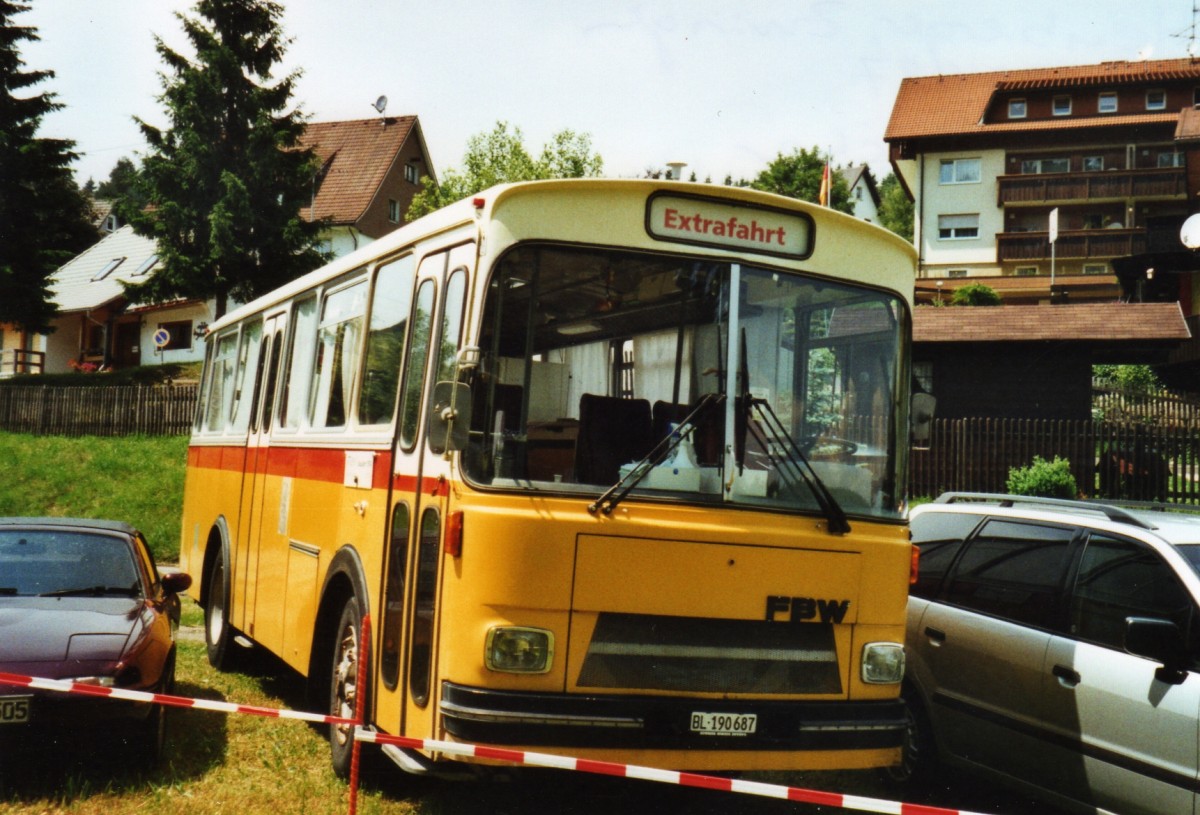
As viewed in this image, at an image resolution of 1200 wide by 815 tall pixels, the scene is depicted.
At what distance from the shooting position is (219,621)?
1085 cm

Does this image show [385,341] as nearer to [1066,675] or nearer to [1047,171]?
[1066,675]

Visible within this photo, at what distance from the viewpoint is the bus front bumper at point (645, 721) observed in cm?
497

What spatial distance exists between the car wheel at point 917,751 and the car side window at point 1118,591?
1.34 metres

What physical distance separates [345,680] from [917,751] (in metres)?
3.48

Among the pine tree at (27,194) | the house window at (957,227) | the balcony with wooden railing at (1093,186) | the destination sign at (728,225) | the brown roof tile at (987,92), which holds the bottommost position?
the destination sign at (728,225)

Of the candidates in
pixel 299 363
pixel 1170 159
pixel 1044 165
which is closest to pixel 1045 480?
pixel 299 363

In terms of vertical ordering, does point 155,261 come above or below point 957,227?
below

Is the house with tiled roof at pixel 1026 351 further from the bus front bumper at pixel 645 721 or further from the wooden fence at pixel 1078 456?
the bus front bumper at pixel 645 721

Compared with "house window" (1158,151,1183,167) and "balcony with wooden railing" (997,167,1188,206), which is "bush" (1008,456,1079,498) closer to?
"balcony with wooden railing" (997,167,1188,206)

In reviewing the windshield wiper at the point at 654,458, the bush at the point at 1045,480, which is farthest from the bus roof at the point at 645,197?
the bush at the point at 1045,480

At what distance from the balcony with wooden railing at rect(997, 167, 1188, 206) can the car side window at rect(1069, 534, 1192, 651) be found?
168ft

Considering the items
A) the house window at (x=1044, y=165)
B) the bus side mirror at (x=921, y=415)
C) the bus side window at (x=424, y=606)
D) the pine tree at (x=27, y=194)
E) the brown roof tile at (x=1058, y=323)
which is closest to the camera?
the bus side window at (x=424, y=606)

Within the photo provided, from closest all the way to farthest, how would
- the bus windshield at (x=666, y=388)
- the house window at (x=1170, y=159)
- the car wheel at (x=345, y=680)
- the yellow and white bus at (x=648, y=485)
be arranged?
the yellow and white bus at (x=648, y=485) < the bus windshield at (x=666, y=388) < the car wheel at (x=345, y=680) < the house window at (x=1170, y=159)

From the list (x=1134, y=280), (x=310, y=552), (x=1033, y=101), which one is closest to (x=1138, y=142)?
(x=1033, y=101)
